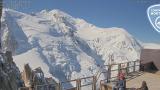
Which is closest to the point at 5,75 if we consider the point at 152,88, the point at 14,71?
the point at 14,71

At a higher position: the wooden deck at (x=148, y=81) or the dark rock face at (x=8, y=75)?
the wooden deck at (x=148, y=81)

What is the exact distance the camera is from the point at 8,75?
80000mm

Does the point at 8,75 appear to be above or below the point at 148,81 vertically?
below

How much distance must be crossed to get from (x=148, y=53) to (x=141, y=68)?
1.22m

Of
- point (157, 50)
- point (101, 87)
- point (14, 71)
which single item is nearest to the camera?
point (101, 87)

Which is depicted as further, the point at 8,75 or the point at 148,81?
the point at 8,75

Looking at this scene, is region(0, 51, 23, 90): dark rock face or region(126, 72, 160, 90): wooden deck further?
region(0, 51, 23, 90): dark rock face

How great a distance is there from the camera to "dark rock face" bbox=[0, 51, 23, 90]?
7119 centimetres

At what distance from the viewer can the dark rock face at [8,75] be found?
71188 millimetres

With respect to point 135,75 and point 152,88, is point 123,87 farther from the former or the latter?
point 135,75

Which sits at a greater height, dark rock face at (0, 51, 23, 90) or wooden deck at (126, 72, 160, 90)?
wooden deck at (126, 72, 160, 90)

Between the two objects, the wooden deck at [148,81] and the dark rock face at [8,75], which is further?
the dark rock face at [8,75]

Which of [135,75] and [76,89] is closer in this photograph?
[76,89]

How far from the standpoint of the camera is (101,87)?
21500 mm
